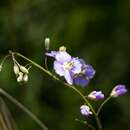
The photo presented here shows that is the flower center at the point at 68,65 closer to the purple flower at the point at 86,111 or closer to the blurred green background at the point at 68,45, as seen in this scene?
the purple flower at the point at 86,111

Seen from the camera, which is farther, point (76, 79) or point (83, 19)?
point (83, 19)

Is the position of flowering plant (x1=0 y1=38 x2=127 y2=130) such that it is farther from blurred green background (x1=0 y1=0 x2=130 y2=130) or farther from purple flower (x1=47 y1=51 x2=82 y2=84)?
blurred green background (x1=0 y1=0 x2=130 y2=130)

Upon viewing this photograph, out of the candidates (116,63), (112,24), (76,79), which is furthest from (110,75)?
(76,79)

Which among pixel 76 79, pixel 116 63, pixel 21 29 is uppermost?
pixel 76 79

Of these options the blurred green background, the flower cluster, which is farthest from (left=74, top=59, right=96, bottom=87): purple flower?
the blurred green background

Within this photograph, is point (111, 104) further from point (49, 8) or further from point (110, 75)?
point (49, 8)

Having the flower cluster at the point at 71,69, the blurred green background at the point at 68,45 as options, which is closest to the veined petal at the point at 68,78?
the flower cluster at the point at 71,69
